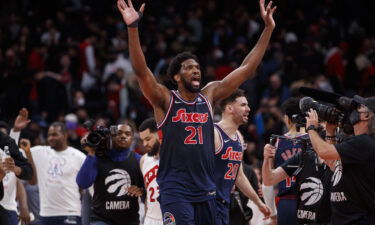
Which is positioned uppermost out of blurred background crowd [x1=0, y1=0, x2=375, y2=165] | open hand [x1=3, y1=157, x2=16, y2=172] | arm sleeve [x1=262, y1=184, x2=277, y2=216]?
blurred background crowd [x1=0, y1=0, x2=375, y2=165]

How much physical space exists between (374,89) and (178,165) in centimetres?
1005

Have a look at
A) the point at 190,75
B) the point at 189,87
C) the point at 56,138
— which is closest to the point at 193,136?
the point at 189,87

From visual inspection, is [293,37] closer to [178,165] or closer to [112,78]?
[112,78]

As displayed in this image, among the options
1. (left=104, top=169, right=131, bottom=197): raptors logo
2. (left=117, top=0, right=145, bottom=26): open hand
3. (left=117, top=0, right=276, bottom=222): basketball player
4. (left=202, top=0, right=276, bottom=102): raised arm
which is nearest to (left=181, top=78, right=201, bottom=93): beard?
(left=117, top=0, right=276, bottom=222): basketball player

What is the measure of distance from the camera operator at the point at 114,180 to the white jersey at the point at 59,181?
130cm

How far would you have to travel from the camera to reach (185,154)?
24.1ft

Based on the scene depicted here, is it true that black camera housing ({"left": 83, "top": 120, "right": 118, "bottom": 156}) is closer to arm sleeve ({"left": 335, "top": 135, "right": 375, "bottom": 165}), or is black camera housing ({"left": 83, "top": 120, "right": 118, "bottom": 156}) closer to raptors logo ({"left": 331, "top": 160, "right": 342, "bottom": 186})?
raptors logo ({"left": 331, "top": 160, "right": 342, "bottom": 186})

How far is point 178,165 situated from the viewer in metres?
7.34

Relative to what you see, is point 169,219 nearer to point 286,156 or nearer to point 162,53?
point 286,156

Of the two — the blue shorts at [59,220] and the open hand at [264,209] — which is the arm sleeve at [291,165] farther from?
the blue shorts at [59,220]

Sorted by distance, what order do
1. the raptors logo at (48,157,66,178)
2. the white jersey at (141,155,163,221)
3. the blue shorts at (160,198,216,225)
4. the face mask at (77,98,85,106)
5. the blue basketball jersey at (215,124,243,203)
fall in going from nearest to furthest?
the blue shorts at (160,198,216,225) < the blue basketball jersey at (215,124,243,203) < the white jersey at (141,155,163,221) < the raptors logo at (48,157,66,178) < the face mask at (77,98,85,106)

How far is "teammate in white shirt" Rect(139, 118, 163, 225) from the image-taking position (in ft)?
31.1

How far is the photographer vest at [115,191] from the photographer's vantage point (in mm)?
9750

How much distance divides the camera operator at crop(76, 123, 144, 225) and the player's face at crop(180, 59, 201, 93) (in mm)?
2443
